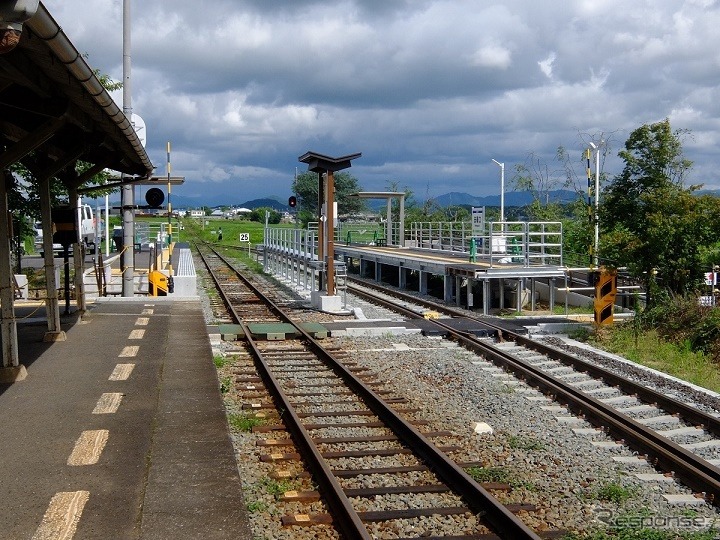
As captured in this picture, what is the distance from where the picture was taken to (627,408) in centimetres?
926

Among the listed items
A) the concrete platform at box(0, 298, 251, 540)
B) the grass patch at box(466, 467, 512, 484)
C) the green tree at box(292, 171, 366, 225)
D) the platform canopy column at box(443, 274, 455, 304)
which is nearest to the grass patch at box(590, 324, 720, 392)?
the grass patch at box(466, 467, 512, 484)

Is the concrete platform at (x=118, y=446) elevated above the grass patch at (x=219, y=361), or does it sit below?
above

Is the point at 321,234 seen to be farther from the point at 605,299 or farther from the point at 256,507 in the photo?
the point at 256,507

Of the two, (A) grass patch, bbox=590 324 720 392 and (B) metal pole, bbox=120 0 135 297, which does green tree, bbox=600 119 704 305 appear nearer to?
(A) grass patch, bbox=590 324 720 392

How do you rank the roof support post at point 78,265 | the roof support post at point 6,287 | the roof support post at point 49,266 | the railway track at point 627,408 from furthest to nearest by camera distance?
the roof support post at point 78,265, the roof support post at point 49,266, the roof support post at point 6,287, the railway track at point 627,408

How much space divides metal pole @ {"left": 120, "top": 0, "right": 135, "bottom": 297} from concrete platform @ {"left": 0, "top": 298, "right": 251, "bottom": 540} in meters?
6.91

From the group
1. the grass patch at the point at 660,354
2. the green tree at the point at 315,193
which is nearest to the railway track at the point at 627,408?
the grass patch at the point at 660,354

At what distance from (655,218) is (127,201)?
10.7 meters

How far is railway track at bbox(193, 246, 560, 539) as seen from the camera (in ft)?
18.3

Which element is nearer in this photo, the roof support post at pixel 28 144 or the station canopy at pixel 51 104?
the station canopy at pixel 51 104

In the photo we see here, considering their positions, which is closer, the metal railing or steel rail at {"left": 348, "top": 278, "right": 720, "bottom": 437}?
steel rail at {"left": 348, "top": 278, "right": 720, "bottom": 437}

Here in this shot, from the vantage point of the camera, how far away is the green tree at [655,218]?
46.8 ft

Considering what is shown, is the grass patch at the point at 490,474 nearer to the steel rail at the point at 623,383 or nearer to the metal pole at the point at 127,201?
the steel rail at the point at 623,383

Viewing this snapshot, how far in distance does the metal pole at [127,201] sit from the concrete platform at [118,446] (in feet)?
22.7
